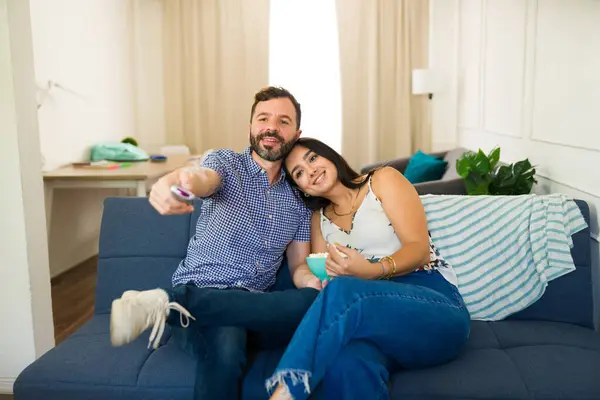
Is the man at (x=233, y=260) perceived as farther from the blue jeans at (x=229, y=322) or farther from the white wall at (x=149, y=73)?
the white wall at (x=149, y=73)

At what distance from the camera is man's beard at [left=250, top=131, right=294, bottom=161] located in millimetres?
2154

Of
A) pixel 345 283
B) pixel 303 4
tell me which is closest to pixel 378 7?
pixel 303 4

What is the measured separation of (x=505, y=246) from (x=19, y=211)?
187 centimetres

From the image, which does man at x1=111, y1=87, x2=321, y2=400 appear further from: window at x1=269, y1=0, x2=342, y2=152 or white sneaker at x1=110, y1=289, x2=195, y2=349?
window at x1=269, y1=0, x2=342, y2=152

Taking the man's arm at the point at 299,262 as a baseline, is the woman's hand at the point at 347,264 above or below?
above

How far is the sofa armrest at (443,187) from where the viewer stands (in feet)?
11.4

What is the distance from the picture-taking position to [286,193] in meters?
2.22

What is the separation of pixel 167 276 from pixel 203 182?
54cm

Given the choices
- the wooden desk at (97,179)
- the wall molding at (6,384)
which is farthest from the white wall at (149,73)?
the wall molding at (6,384)

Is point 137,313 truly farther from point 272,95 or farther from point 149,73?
point 149,73

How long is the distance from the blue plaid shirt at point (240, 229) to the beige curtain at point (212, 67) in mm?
4138

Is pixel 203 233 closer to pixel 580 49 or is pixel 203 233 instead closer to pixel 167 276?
pixel 167 276

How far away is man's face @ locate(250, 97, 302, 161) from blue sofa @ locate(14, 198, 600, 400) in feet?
1.40

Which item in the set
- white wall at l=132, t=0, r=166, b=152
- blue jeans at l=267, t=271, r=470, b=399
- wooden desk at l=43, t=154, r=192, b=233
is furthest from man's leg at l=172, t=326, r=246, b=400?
white wall at l=132, t=0, r=166, b=152
